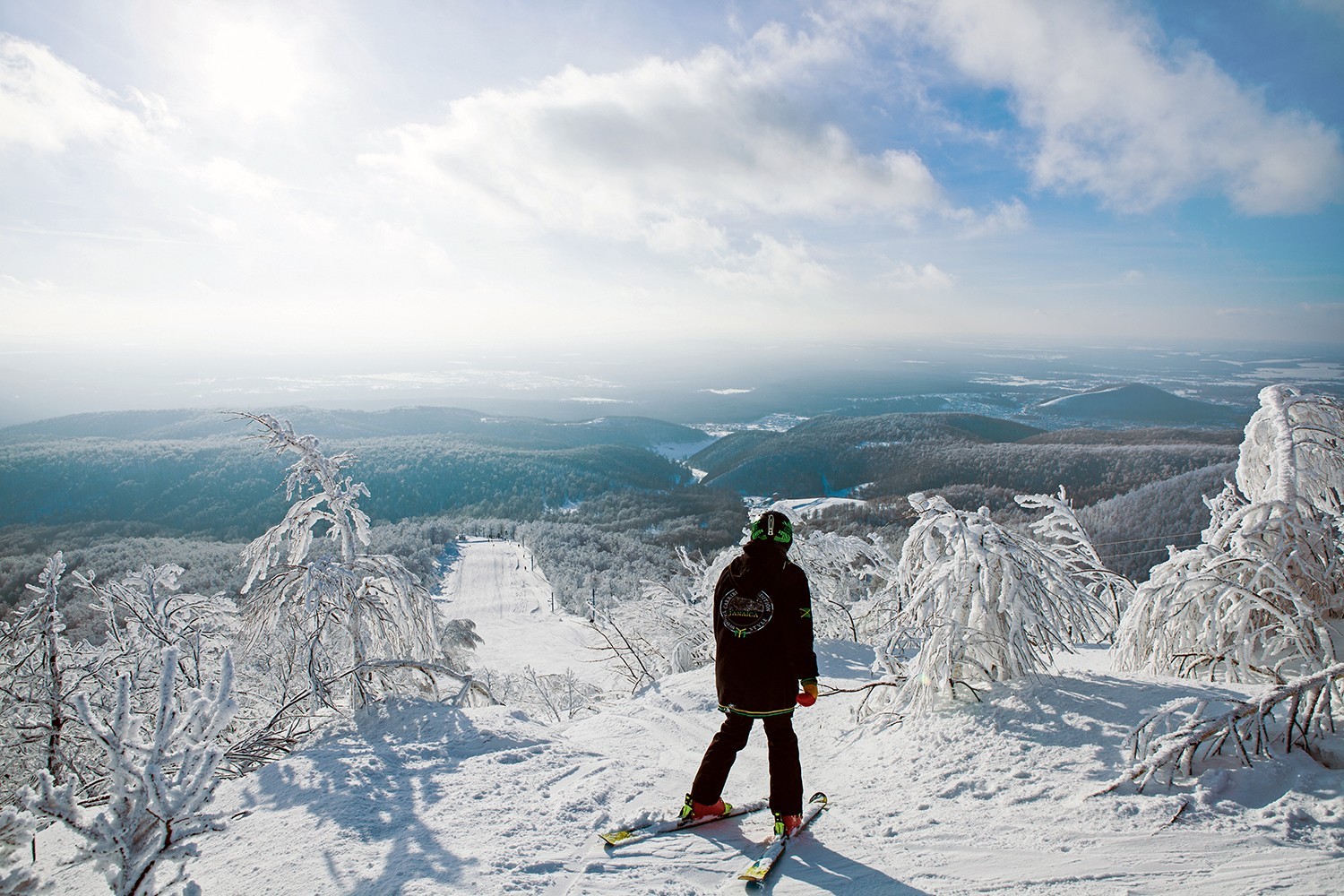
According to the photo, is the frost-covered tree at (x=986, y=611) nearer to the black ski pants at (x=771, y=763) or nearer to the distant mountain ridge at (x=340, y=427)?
the black ski pants at (x=771, y=763)

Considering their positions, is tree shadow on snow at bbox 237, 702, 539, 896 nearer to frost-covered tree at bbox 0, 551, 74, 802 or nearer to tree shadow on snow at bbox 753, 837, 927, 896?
tree shadow on snow at bbox 753, 837, 927, 896

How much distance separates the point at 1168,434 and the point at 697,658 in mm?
115929

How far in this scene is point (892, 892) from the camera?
2.87 meters

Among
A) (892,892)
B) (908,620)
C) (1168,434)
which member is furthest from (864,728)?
(1168,434)

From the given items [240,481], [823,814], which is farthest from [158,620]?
[240,481]

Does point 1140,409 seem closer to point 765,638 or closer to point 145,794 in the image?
point 765,638

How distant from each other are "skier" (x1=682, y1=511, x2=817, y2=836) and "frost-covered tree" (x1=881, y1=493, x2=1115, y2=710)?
6.46 ft

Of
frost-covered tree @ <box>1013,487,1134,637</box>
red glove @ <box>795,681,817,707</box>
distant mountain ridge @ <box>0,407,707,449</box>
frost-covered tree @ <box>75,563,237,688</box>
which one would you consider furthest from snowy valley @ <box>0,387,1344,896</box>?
distant mountain ridge @ <box>0,407,707,449</box>

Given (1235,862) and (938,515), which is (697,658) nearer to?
(938,515)

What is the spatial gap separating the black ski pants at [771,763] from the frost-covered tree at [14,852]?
2.94 meters

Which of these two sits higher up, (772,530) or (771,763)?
(772,530)

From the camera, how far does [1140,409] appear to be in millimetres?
156750

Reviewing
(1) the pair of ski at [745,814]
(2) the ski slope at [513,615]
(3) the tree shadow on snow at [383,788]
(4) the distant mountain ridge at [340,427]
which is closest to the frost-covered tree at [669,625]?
(3) the tree shadow on snow at [383,788]

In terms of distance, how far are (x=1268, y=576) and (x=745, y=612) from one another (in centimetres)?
512
